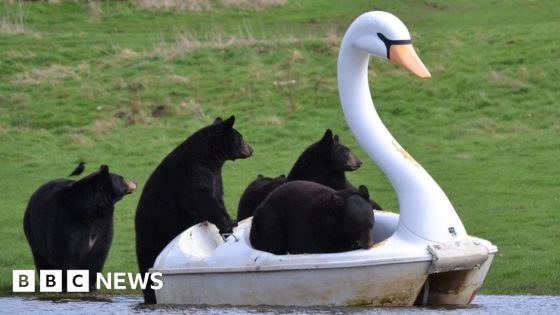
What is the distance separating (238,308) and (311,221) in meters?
0.96

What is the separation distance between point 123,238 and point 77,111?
530 inches

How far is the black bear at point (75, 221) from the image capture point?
16734 mm

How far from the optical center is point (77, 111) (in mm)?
33938

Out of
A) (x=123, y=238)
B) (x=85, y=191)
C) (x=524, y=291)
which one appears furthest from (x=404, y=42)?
(x=123, y=238)

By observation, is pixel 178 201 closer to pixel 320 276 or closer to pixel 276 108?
pixel 320 276

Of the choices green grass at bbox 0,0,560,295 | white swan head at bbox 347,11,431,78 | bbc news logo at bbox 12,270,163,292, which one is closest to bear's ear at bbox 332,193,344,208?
white swan head at bbox 347,11,431,78

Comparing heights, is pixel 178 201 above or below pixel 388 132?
below

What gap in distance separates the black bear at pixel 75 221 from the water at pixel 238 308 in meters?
1.22

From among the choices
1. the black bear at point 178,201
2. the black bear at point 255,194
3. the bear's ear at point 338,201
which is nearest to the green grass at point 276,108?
the black bear at point 255,194

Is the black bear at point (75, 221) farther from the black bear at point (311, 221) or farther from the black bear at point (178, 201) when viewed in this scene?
the black bear at point (311, 221)

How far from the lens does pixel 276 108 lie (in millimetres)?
33188

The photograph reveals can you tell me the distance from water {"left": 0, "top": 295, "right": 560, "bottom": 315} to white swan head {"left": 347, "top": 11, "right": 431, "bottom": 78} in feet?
6.71

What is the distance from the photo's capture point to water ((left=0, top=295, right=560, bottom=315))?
12.9 meters

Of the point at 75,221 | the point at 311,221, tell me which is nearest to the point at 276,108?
the point at 75,221
